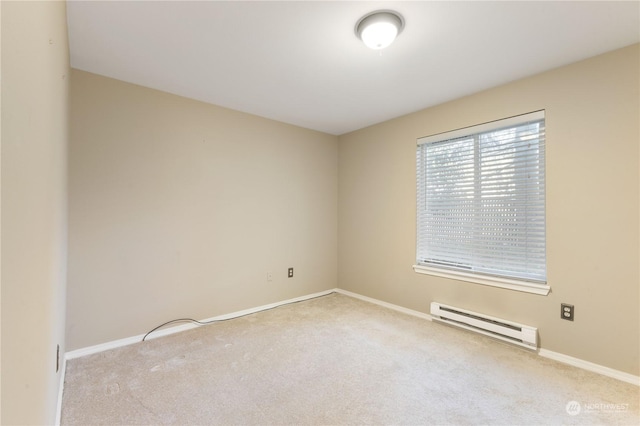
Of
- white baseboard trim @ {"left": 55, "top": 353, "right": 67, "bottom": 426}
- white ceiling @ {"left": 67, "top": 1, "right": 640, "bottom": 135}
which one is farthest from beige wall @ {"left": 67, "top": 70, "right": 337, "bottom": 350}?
white ceiling @ {"left": 67, "top": 1, "right": 640, "bottom": 135}

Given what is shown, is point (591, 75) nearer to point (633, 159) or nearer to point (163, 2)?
point (633, 159)

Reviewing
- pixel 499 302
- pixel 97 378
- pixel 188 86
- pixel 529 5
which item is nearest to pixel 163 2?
pixel 188 86

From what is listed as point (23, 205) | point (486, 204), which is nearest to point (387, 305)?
point (486, 204)

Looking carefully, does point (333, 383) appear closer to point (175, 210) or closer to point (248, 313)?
point (248, 313)

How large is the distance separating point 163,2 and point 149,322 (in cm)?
250

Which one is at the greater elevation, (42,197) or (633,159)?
(633,159)

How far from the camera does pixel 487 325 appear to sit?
2627 millimetres

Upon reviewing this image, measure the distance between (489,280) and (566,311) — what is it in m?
0.57

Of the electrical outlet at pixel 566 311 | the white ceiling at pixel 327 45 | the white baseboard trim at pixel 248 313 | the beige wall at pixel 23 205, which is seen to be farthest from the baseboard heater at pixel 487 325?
the beige wall at pixel 23 205

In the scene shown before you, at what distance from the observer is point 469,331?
2775 mm

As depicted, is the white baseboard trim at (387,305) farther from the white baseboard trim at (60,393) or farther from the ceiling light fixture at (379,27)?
the white baseboard trim at (60,393)

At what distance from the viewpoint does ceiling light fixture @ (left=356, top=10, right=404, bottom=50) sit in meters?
1.71

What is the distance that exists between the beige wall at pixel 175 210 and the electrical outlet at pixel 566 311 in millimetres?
2648

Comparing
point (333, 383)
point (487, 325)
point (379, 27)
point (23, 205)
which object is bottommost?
point (333, 383)
